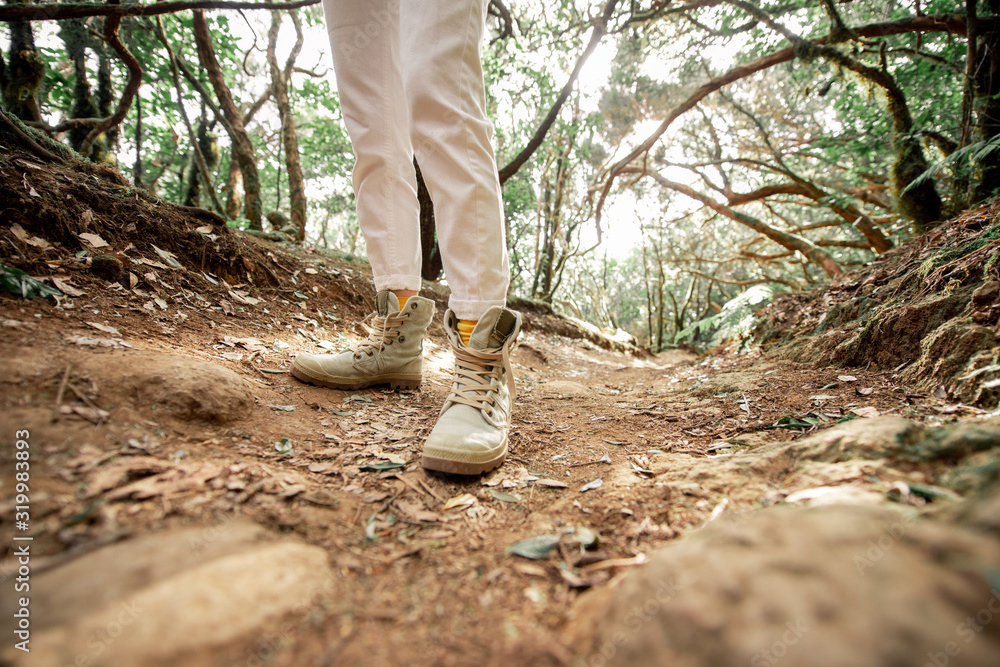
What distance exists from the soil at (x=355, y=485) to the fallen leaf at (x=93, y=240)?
16mm

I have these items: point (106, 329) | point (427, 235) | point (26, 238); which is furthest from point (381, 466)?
point (427, 235)

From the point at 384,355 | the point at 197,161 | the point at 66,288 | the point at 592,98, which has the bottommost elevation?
the point at 384,355

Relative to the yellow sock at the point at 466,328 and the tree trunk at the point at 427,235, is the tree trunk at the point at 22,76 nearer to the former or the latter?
the tree trunk at the point at 427,235

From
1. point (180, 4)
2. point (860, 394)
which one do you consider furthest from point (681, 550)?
point (180, 4)

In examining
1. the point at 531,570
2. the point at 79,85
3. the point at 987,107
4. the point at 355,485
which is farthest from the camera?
the point at 79,85

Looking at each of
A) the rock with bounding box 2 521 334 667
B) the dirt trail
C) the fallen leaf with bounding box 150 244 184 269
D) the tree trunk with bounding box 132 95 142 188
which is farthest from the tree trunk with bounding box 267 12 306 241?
the rock with bounding box 2 521 334 667

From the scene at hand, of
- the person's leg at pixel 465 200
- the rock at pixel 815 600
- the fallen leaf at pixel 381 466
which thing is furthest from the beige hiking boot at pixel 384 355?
the rock at pixel 815 600

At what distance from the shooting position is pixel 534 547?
801mm

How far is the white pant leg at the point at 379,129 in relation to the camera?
1.64 metres

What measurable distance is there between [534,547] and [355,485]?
51cm

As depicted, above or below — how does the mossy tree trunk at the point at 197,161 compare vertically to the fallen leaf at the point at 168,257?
above

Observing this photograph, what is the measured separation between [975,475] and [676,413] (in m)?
1.20

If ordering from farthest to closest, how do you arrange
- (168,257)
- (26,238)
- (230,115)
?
(230,115) < (168,257) < (26,238)

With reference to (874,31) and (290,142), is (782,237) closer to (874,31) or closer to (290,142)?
(874,31)
